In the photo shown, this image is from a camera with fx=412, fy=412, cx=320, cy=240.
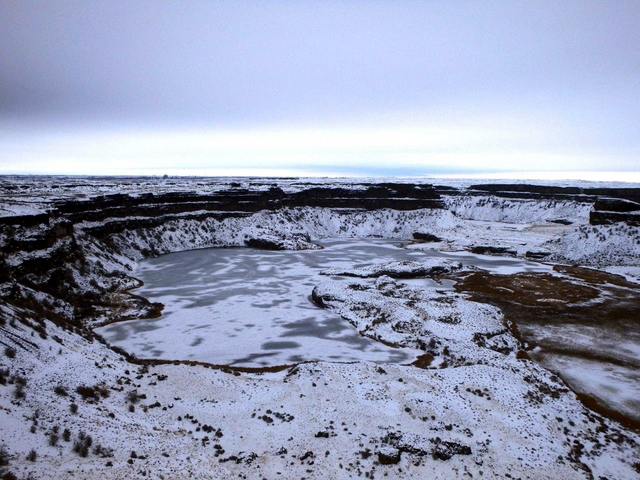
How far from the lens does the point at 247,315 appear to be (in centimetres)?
2903

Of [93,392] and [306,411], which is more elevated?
[93,392]

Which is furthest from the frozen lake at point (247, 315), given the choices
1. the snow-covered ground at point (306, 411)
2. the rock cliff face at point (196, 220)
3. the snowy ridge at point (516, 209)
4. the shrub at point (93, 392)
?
the snowy ridge at point (516, 209)

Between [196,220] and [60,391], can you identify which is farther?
[196,220]

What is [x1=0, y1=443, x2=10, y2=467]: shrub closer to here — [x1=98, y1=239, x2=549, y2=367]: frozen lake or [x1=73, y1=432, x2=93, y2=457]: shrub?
[x1=73, y1=432, x2=93, y2=457]: shrub

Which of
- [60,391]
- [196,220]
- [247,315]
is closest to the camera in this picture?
[60,391]

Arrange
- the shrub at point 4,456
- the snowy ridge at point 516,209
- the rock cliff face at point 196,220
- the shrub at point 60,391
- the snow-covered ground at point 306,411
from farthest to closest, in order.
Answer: the snowy ridge at point 516,209 → the rock cliff face at point 196,220 → the shrub at point 60,391 → the snow-covered ground at point 306,411 → the shrub at point 4,456

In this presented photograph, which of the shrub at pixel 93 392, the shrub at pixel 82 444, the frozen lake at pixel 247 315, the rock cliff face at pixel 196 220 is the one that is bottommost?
the frozen lake at pixel 247 315

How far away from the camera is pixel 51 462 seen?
10.4 m

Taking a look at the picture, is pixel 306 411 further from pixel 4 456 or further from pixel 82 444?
Answer: pixel 4 456

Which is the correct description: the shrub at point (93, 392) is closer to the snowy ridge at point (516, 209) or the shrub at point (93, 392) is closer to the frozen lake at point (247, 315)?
the frozen lake at point (247, 315)

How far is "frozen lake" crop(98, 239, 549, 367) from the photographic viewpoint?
2283cm

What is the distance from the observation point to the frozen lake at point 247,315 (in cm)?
2283

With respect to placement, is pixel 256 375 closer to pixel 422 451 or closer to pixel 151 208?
pixel 422 451

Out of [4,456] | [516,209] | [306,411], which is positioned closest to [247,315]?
[306,411]
